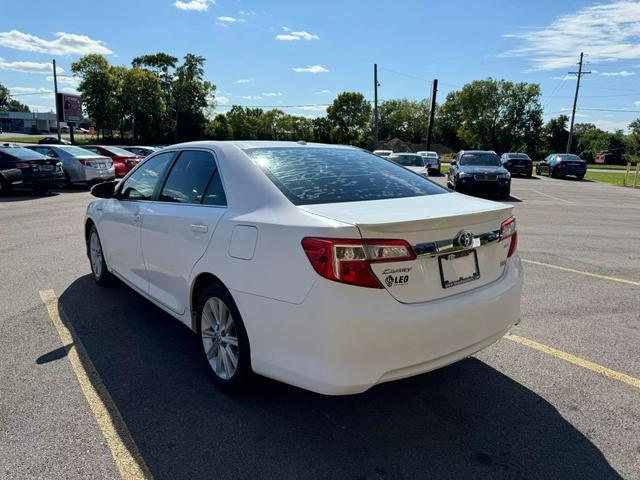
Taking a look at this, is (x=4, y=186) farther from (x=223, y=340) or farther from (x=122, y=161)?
(x=223, y=340)

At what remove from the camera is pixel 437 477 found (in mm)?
2453

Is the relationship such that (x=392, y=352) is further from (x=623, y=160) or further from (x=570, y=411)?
(x=623, y=160)

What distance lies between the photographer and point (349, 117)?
83.9 m

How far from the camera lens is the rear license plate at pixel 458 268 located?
9.00 ft

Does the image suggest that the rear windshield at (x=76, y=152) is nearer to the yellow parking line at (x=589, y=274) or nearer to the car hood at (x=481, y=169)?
the car hood at (x=481, y=169)

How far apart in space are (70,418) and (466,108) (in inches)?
3581

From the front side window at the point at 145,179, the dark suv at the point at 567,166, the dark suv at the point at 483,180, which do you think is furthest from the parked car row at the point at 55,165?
the dark suv at the point at 567,166

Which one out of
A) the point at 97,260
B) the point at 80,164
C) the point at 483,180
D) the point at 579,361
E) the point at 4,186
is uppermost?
the point at 483,180

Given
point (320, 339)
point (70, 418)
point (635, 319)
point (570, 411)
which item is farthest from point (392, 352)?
point (635, 319)

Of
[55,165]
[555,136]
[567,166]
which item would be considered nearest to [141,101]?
[55,165]

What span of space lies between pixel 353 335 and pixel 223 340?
3.75 feet

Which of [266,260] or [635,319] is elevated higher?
[266,260]

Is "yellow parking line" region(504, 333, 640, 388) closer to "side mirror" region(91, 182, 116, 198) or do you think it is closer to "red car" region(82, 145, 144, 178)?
"side mirror" region(91, 182, 116, 198)

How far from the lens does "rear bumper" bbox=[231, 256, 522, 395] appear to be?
2.45m
